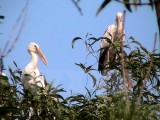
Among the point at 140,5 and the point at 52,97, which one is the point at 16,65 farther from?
the point at 140,5

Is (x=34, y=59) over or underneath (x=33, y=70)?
over

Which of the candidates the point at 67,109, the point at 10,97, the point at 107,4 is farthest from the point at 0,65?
the point at 67,109

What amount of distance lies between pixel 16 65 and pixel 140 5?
3825 millimetres

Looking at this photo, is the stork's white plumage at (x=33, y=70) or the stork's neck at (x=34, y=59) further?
the stork's neck at (x=34, y=59)

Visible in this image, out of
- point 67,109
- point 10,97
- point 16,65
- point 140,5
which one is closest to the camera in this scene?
point 140,5

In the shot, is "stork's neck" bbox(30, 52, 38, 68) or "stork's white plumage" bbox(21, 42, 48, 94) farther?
"stork's neck" bbox(30, 52, 38, 68)

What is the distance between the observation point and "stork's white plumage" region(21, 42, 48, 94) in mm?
6543

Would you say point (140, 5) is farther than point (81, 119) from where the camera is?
No

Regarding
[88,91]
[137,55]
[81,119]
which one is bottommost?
[81,119]

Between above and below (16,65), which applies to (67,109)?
below

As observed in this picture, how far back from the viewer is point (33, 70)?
23.0 feet

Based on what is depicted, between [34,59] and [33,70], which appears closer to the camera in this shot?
[33,70]

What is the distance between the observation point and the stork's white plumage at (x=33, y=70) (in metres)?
6.54

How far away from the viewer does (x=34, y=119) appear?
4566mm
